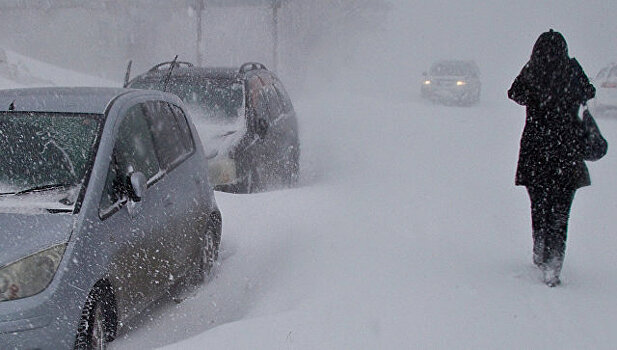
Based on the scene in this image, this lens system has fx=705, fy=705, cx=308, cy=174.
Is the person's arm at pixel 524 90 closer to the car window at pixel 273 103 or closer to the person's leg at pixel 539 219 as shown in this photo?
the person's leg at pixel 539 219

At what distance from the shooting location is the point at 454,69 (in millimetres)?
27172

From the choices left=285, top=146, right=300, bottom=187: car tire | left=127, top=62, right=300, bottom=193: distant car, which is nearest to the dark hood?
left=127, top=62, right=300, bottom=193: distant car

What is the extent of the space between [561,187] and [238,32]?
28756 mm

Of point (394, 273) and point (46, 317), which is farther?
point (394, 273)

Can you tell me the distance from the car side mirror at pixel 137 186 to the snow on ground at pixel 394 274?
0.90 meters

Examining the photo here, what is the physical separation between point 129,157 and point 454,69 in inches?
944

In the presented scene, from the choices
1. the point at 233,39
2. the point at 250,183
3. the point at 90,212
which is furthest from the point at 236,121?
the point at 233,39

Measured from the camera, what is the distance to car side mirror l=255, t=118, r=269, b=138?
25.7 ft

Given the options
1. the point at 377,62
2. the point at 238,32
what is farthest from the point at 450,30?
the point at 238,32

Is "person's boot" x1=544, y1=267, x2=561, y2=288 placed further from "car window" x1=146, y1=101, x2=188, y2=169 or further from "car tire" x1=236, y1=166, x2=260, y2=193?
"car tire" x1=236, y1=166, x2=260, y2=193

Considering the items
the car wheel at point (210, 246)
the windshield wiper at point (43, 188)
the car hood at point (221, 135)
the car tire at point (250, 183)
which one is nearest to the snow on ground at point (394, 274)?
the car wheel at point (210, 246)

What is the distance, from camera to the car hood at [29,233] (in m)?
3.48

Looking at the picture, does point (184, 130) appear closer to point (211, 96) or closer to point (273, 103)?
point (211, 96)

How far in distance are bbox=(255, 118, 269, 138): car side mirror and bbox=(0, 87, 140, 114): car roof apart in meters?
3.01
